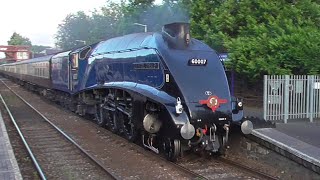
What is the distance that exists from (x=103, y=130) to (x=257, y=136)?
5876 millimetres

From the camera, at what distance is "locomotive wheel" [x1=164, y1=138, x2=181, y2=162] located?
8.54 meters

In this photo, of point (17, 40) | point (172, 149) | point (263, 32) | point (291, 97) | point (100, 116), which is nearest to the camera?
point (172, 149)

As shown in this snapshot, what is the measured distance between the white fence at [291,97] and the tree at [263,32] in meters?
0.94

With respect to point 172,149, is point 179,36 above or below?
above

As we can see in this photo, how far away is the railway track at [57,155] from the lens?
822 cm

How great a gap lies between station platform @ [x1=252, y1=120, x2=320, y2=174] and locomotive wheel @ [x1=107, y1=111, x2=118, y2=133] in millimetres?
4349

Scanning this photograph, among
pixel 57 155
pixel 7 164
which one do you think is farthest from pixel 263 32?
pixel 7 164

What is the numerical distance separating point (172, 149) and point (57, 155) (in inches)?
122

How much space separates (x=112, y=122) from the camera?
41.7 feet

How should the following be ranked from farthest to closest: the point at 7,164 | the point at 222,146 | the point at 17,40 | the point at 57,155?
the point at 17,40, the point at 57,155, the point at 222,146, the point at 7,164

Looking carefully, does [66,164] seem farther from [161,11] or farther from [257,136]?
[161,11]

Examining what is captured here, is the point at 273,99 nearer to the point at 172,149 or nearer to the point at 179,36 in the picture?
the point at 179,36

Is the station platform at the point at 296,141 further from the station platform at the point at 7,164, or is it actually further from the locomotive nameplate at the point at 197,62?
the station platform at the point at 7,164

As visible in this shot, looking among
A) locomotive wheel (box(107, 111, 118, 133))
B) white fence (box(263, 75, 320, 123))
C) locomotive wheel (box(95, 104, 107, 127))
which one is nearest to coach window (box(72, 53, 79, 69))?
locomotive wheel (box(95, 104, 107, 127))
